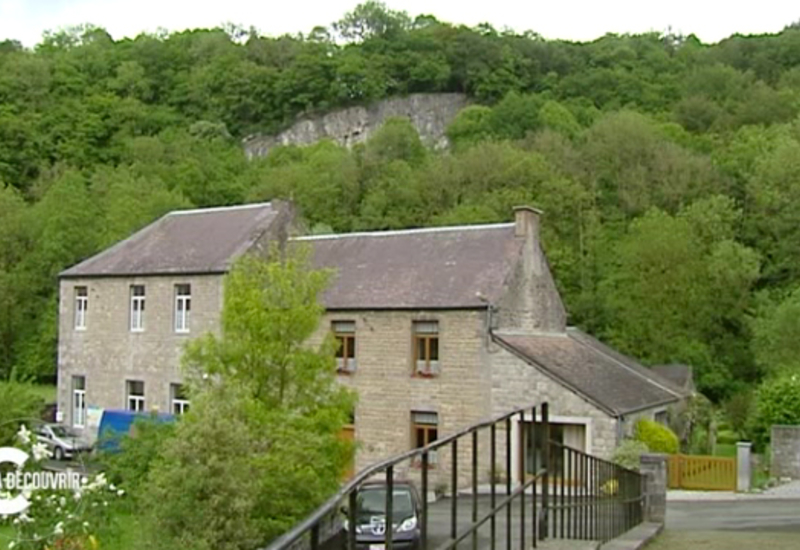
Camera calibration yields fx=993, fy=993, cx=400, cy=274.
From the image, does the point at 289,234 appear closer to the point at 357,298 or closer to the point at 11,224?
the point at 357,298

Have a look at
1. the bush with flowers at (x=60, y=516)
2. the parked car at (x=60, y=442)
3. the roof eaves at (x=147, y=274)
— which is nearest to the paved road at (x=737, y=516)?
the bush with flowers at (x=60, y=516)

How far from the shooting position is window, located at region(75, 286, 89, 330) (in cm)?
3538

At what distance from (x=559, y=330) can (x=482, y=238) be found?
12.7ft

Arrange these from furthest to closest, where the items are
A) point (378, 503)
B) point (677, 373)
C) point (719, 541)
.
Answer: point (677, 373) < point (719, 541) < point (378, 503)

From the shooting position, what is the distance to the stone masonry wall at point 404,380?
1075 inches

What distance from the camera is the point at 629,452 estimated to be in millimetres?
24250

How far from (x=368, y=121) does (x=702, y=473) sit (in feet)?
250

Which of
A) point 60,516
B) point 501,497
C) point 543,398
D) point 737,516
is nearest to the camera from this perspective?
point 501,497

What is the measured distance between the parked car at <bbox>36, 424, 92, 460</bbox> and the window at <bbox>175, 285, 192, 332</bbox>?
469cm

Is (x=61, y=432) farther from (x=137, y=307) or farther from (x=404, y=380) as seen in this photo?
(x=404, y=380)

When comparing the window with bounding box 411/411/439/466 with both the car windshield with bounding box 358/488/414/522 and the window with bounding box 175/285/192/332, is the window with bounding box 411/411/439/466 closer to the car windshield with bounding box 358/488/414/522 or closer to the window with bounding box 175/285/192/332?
the window with bounding box 175/285/192/332

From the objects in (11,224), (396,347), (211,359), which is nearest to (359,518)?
(211,359)

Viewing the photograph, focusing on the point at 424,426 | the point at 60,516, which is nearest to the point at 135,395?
the point at 424,426

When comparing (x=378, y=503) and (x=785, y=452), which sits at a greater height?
(x=378, y=503)
